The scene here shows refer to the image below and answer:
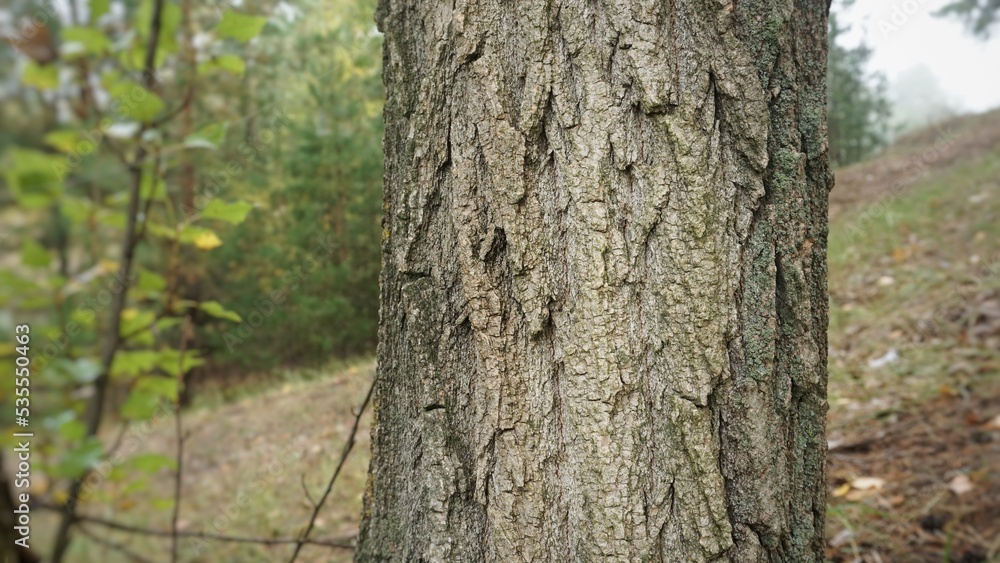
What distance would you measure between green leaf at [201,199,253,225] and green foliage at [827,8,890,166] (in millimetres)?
7898

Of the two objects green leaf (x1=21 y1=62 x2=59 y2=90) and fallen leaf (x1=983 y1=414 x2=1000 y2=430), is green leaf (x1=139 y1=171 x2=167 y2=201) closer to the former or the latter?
green leaf (x1=21 y1=62 x2=59 y2=90)

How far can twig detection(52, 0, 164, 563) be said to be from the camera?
123cm

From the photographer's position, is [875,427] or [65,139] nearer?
[65,139]

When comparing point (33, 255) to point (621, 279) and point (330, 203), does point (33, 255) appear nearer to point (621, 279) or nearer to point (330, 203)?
point (621, 279)

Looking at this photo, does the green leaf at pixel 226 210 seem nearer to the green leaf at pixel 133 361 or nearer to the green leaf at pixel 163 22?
the green leaf at pixel 163 22

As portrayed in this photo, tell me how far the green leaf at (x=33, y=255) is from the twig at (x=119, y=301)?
0.48 ft

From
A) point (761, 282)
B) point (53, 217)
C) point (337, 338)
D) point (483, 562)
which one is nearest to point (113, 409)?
point (337, 338)

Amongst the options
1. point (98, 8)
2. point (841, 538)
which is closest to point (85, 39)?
point (98, 8)

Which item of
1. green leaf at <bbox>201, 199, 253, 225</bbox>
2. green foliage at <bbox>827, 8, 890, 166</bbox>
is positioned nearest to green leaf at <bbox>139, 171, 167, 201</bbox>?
green leaf at <bbox>201, 199, 253, 225</bbox>

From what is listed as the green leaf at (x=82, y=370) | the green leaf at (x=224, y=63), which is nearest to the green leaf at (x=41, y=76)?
the green leaf at (x=224, y=63)

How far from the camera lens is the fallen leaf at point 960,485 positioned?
1808 millimetres

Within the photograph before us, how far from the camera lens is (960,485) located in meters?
1.84

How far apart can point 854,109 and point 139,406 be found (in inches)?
406

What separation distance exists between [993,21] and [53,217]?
1152cm
